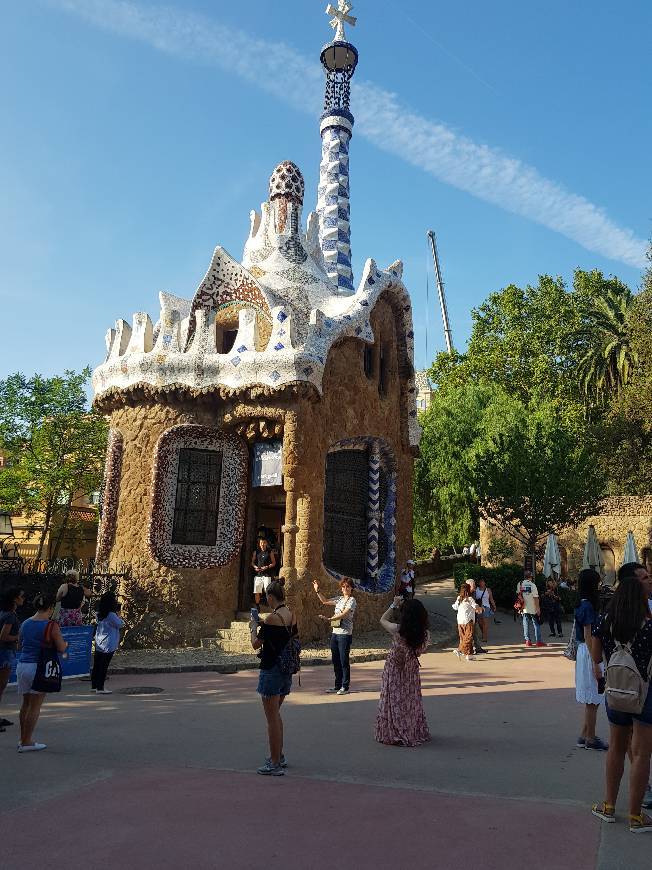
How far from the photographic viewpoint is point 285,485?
12.8 metres

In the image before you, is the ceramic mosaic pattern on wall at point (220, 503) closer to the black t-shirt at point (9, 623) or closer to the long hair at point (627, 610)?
the black t-shirt at point (9, 623)

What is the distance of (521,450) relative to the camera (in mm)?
20938

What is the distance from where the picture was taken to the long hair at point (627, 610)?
4.11 m

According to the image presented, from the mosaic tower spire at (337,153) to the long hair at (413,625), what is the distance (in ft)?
44.1

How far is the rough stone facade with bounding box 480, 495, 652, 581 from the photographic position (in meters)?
26.1

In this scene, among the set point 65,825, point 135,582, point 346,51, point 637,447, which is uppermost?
point 346,51

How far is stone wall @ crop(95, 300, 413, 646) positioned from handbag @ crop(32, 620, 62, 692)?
22.0ft

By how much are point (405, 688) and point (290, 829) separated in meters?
2.43

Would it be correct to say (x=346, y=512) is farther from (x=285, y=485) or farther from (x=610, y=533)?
(x=610, y=533)

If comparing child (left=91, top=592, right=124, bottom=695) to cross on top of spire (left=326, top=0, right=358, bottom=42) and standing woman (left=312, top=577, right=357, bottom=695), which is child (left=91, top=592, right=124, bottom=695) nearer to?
standing woman (left=312, top=577, right=357, bottom=695)

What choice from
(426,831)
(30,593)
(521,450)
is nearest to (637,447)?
(521,450)

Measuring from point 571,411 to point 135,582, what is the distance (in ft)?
68.8

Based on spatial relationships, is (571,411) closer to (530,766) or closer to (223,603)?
(223,603)

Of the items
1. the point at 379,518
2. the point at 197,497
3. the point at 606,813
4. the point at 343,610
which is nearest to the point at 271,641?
the point at 606,813
